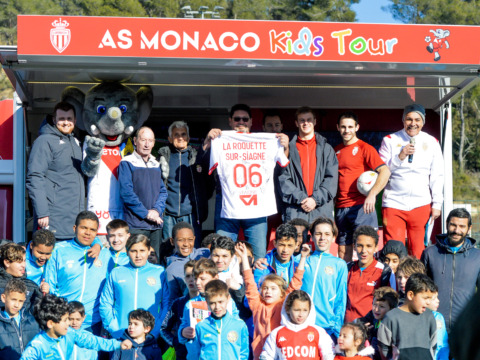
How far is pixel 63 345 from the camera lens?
6188mm

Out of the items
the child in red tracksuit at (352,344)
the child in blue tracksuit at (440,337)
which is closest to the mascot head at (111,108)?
the child in red tracksuit at (352,344)

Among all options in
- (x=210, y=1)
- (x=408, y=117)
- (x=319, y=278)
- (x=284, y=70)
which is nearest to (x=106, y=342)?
(x=319, y=278)

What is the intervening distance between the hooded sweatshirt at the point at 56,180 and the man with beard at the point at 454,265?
3588mm

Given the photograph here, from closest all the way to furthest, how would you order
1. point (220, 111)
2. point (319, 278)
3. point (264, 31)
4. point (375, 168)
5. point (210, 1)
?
point (319, 278) → point (264, 31) → point (375, 168) → point (220, 111) → point (210, 1)

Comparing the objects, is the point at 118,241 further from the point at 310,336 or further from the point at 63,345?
the point at 310,336

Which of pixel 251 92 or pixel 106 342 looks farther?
pixel 251 92

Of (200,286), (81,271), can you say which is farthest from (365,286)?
(81,271)

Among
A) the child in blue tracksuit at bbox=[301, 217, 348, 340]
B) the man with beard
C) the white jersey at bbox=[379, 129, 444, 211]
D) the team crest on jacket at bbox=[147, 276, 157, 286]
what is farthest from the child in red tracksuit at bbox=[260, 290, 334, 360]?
the white jersey at bbox=[379, 129, 444, 211]

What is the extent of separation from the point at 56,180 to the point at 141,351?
2394 mm

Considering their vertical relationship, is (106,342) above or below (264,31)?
below

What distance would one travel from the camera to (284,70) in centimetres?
782

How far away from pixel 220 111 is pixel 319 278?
3.43 metres

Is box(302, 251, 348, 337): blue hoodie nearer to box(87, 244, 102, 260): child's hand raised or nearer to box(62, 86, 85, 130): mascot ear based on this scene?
box(87, 244, 102, 260): child's hand raised

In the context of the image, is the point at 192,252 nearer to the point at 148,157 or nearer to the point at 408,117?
the point at 148,157
